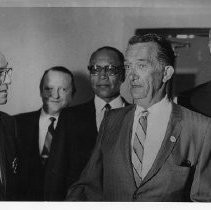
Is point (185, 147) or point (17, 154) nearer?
point (185, 147)

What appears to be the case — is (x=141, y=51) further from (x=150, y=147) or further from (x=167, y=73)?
(x=150, y=147)

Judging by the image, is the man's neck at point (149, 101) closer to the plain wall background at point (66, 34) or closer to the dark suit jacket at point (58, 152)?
the plain wall background at point (66, 34)

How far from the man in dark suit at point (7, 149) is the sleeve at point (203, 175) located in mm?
653

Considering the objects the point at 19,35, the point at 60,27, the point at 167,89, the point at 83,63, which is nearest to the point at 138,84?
the point at 167,89

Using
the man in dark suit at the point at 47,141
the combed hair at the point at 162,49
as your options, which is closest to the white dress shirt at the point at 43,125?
the man in dark suit at the point at 47,141

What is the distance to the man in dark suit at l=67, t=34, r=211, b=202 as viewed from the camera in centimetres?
132

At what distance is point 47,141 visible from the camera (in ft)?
4.66

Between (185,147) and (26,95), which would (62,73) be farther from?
(185,147)

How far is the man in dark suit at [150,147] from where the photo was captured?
132 centimetres

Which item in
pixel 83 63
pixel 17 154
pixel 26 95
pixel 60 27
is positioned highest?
pixel 60 27

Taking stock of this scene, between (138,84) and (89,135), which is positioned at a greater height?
(138,84)

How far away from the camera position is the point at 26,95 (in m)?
1.42

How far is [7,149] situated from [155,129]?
1.83 ft

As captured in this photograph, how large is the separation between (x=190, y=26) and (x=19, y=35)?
64cm
